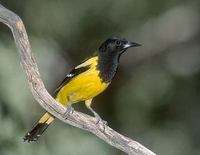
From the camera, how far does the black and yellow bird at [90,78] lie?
24.4 ft

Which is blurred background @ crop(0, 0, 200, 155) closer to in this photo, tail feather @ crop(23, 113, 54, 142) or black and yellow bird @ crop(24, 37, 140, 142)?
tail feather @ crop(23, 113, 54, 142)

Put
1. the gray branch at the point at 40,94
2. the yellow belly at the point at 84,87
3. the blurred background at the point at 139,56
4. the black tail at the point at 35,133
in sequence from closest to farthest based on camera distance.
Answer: the gray branch at the point at 40,94 < the yellow belly at the point at 84,87 < the black tail at the point at 35,133 < the blurred background at the point at 139,56

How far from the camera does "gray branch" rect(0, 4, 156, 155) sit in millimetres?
6469

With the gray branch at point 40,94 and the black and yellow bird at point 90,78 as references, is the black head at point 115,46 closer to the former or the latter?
the black and yellow bird at point 90,78

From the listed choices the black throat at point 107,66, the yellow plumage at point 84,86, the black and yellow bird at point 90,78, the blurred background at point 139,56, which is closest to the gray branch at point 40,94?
the black and yellow bird at point 90,78

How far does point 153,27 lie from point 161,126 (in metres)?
1.73

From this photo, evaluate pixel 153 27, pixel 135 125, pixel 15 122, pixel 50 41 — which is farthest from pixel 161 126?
pixel 15 122

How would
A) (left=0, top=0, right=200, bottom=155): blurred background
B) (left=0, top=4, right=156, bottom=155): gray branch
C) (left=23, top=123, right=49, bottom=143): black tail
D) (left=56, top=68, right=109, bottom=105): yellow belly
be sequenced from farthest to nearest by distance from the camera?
1. (left=0, top=0, right=200, bottom=155): blurred background
2. (left=23, top=123, right=49, bottom=143): black tail
3. (left=56, top=68, right=109, bottom=105): yellow belly
4. (left=0, top=4, right=156, bottom=155): gray branch

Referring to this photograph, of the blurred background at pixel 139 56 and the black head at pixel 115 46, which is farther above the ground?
the black head at pixel 115 46

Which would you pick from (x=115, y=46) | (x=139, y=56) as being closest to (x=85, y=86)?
(x=115, y=46)

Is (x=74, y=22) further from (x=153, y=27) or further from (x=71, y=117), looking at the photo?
(x=71, y=117)

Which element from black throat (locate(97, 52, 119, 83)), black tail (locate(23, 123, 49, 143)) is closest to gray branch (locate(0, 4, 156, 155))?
black throat (locate(97, 52, 119, 83))

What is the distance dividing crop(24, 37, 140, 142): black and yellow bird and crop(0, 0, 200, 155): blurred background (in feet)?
4.47

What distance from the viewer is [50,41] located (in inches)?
383
